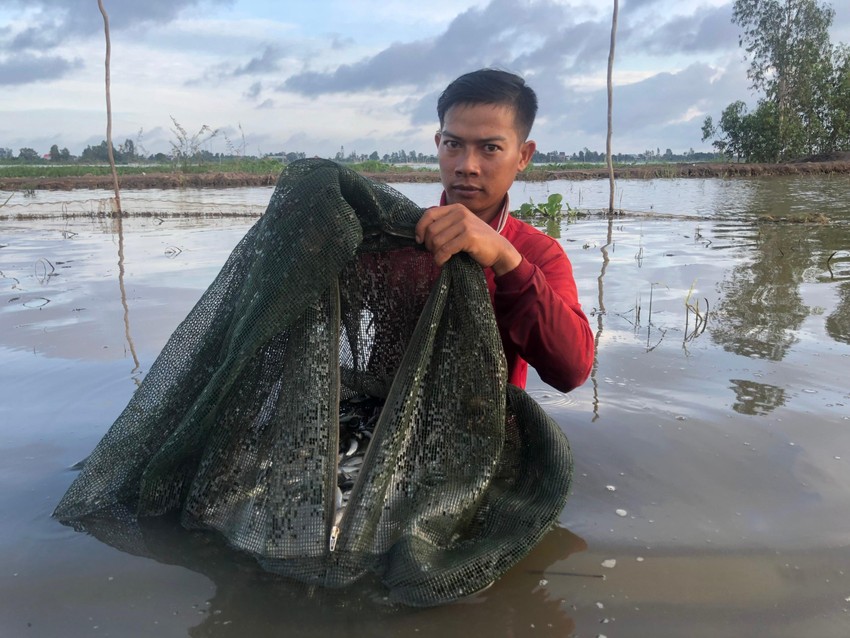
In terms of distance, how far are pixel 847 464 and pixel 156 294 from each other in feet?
17.4

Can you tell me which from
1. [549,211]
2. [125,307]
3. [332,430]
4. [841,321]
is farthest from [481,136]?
[549,211]

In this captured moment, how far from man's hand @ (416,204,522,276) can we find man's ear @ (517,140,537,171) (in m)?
0.79

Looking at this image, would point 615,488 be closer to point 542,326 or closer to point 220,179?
point 542,326

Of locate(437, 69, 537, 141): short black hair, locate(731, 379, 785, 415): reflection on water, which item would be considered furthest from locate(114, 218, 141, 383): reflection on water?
locate(731, 379, 785, 415): reflection on water

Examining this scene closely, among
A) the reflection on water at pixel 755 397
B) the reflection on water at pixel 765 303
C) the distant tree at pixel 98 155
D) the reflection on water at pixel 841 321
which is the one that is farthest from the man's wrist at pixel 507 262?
the distant tree at pixel 98 155

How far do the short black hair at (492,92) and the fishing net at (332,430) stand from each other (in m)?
0.70

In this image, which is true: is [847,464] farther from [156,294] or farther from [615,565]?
[156,294]

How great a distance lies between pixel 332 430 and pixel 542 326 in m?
0.74

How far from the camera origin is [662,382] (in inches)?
139

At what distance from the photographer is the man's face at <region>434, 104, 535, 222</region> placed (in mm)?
2445

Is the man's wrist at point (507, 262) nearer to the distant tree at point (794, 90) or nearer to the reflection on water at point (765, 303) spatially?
the reflection on water at point (765, 303)

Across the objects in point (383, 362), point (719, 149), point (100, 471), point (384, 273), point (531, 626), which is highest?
point (719, 149)

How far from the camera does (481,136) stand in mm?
2443

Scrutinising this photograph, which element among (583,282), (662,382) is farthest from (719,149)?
(662,382)
